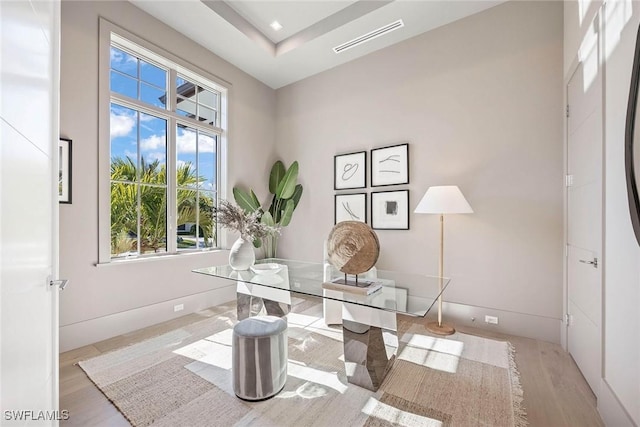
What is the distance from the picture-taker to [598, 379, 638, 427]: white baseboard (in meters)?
1.38

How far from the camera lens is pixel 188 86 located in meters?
3.58

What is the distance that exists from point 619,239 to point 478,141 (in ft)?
5.67

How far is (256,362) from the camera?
1.74 meters

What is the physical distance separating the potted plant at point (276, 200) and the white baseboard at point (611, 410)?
3484mm

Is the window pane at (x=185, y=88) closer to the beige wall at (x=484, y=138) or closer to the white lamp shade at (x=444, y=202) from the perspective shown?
the beige wall at (x=484, y=138)

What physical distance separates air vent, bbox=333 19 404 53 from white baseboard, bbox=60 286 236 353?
3605 mm

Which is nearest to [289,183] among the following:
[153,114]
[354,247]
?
[153,114]

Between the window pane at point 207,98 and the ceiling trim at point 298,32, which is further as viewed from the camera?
the window pane at point 207,98

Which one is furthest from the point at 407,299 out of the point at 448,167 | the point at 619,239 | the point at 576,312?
the point at 448,167

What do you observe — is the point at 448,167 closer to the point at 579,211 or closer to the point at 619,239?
the point at 579,211

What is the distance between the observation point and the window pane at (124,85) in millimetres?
2855

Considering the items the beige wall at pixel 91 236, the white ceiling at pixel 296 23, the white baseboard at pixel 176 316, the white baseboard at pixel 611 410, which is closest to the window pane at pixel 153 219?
the beige wall at pixel 91 236

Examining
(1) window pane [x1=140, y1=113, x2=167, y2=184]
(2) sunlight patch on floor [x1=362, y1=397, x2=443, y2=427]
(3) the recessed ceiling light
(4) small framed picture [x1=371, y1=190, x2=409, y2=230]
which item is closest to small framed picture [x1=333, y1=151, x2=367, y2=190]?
(4) small framed picture [x1=371, y1=190, x2=409, y2=230]

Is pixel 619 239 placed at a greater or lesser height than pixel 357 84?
lesser
